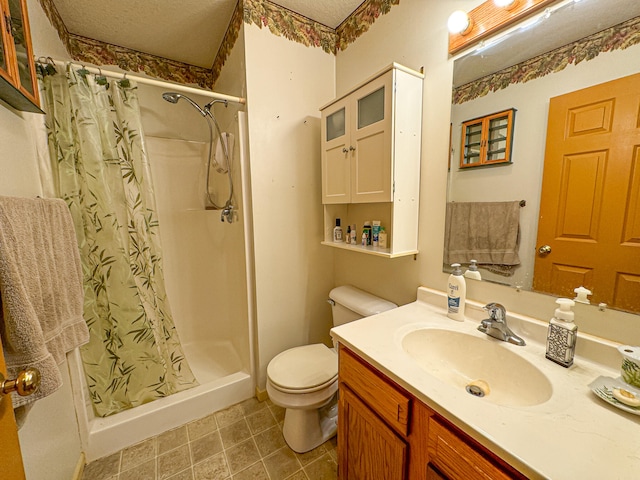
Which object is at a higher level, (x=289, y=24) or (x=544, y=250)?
(x=289, y=24)

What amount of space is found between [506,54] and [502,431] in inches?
46.4

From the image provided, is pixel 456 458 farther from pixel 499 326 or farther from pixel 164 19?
pixel 164 19

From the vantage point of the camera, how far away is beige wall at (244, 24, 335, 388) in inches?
59.8

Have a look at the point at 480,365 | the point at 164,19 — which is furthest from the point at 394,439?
the point at 164,19

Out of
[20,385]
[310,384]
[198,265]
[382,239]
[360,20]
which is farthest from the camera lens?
[198,265]

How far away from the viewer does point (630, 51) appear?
70 cm

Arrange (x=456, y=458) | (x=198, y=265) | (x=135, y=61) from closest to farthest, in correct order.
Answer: (x=456, y=458), (x=135, y=61), (x=198, y=265)

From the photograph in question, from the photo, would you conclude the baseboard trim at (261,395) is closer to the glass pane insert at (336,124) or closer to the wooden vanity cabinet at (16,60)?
the glass pane insert at (336,124)

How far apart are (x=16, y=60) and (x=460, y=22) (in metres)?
1.49

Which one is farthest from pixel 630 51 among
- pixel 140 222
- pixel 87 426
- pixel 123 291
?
pixel 87 426

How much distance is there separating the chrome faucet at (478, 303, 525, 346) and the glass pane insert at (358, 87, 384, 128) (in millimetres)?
899

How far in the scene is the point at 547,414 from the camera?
1.93ft

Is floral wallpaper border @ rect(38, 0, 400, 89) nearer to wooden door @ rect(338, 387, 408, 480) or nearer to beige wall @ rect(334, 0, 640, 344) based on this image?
beige wall @ rect(334, 0, 640, 344)

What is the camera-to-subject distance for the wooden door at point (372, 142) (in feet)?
3.75
